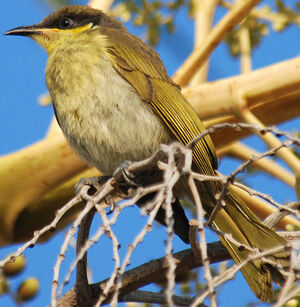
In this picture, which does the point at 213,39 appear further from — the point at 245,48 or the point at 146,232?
the point at 146,232

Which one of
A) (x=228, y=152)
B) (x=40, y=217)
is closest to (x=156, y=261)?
(x=40, y=217)

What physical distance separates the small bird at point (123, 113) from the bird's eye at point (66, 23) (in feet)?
→ 1.19

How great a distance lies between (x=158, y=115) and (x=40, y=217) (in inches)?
33.6

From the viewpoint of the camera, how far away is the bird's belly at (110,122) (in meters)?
3.30

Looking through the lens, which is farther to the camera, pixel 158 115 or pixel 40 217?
pixel 40 217

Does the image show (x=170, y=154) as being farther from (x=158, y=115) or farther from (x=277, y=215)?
(x=158, y=115)

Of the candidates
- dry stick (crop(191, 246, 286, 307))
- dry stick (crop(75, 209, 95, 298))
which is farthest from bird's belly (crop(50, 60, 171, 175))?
dry stick (crop(191, 246, 286, 307))

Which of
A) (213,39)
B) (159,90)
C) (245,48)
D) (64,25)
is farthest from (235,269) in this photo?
(245,48)

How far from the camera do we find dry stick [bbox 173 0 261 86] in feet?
12.4

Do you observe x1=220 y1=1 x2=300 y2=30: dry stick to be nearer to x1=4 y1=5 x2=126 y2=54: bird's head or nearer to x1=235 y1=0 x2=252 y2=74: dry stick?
x1=235 y1=0 x2=252 y2=74: dry stick

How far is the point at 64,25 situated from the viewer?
402 cm

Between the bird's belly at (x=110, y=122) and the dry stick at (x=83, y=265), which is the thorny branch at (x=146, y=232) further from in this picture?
the bird's belly at (x=110, y=122)

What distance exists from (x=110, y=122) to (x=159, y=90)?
36cm

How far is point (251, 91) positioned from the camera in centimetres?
342
